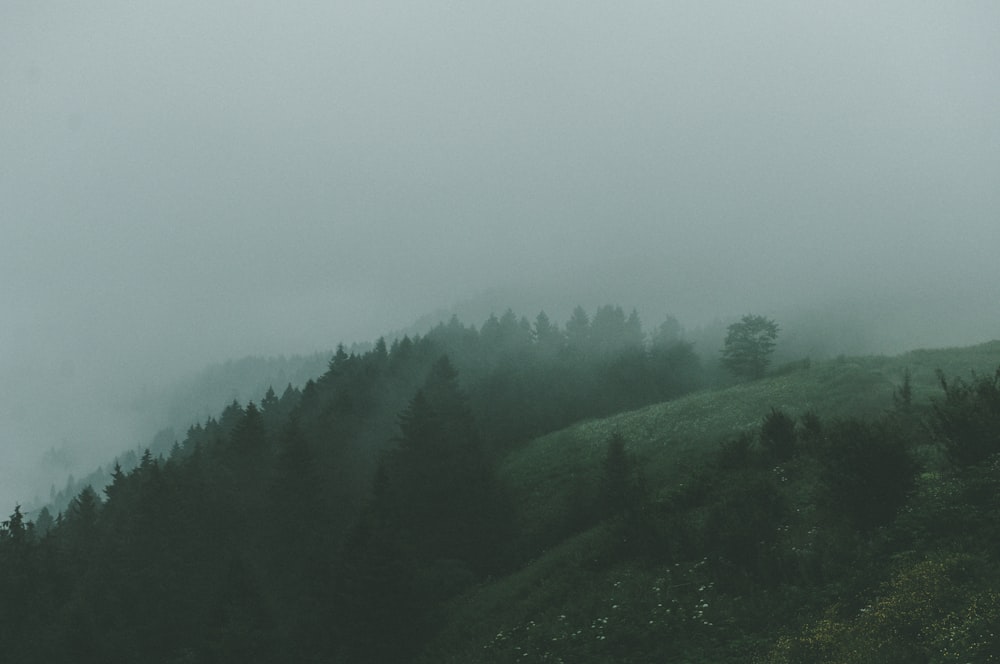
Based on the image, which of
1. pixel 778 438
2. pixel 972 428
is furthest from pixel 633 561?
pixel 972 428

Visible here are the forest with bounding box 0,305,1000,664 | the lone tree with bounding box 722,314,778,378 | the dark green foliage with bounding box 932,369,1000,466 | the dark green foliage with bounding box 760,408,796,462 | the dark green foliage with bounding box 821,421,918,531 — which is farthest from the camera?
the lone tree with bounding box 722,314,778,378

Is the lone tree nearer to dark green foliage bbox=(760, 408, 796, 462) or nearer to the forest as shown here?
the forest

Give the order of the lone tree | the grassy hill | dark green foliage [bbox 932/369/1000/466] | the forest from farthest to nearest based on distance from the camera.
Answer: the lone tree → dark green foliage [bbox 932/369/1000/466] → the grassy hill → the forest

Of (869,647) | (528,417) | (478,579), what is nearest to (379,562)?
(478,579)

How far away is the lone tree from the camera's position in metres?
70.6

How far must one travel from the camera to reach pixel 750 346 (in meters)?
71.2

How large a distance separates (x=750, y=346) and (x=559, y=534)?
48.2 meters

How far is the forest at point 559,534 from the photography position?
13422 millimetres

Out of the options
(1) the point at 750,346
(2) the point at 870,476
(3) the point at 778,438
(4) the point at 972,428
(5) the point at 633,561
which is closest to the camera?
(2) the point at 870,476

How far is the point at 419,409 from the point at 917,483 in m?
31.8

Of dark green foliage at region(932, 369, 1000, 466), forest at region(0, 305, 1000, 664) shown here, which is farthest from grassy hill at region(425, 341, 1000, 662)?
dark green foliage at region(932, 369, 1000, 466)

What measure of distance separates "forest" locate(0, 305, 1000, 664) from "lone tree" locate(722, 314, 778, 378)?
27 cm

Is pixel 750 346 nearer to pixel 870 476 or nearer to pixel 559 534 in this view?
pixel 559 534

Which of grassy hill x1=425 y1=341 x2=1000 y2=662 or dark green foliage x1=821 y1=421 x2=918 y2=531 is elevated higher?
dark green foliage x1=821 y1=421 x2=918 y2=531
